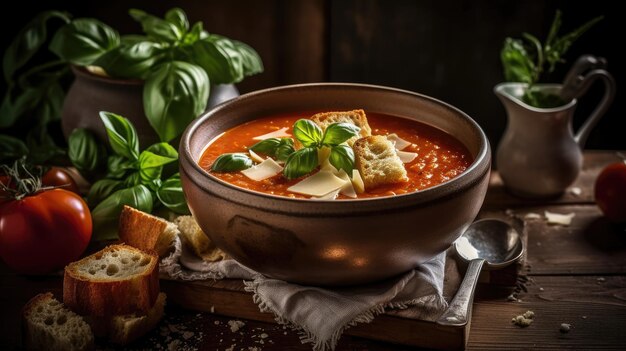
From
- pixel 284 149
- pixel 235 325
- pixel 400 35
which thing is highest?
pixel 284 149

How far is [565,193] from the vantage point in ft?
9.93

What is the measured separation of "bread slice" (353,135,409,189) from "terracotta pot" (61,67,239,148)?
2.82 ft

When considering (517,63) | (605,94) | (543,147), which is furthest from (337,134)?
(605,94)

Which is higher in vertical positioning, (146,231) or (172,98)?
(172,98)

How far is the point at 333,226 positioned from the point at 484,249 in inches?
31.8

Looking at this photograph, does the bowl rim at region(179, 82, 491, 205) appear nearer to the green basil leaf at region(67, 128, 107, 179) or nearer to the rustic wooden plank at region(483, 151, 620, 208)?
the green basil leaf at region(67, 128, 107, 179)

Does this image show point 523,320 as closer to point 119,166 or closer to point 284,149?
point 284,149

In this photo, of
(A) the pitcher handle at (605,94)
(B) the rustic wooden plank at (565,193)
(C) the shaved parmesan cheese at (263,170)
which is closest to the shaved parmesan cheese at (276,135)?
(C) the shaved parmesan cheese at (263,170)

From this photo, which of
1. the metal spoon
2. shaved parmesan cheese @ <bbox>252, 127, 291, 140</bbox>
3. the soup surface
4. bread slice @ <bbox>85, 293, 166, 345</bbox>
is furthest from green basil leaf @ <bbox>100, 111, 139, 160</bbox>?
the metal spoon

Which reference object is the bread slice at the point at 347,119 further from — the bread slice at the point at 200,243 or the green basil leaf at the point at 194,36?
the green basil leaf at the point at 194,36

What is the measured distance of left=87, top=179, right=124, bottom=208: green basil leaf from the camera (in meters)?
2.64

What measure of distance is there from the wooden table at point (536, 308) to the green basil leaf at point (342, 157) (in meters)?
0.46

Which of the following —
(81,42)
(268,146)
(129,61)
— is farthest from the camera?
(81,42)

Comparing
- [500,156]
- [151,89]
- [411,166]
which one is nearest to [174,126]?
[151,89]
